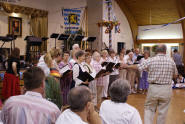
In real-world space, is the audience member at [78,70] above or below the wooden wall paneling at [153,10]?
below

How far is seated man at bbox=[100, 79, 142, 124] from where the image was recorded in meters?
1.93

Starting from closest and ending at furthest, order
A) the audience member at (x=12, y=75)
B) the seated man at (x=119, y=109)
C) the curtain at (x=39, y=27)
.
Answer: the seated man at (x=119, y=109)
the audience member at (x=12, y=75)
the curtain at (x=39, y=27)

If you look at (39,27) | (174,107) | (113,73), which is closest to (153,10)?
(39,27)

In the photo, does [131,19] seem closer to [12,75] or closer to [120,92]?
[12,75]

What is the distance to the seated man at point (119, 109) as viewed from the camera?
1.93 metres

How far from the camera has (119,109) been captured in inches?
77.0

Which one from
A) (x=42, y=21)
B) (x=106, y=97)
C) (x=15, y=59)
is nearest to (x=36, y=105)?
(x=15, y=59)

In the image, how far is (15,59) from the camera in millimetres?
5633

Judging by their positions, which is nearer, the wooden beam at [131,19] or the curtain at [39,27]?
the curtain at [39,27]

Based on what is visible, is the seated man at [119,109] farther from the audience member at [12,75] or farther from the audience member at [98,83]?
the audience member at [12,75]

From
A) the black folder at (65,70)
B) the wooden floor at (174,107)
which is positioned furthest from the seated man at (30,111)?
the wooden floor at (174,107)

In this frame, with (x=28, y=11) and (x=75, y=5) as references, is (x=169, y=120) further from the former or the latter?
(x=75, y=5)

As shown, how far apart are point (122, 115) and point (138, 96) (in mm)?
5582

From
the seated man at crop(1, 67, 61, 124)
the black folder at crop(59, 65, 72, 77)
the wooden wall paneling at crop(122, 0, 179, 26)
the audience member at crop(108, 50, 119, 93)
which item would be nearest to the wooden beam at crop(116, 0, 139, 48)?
the wooden wall paneling at crop(122, 0, 179, 26)
